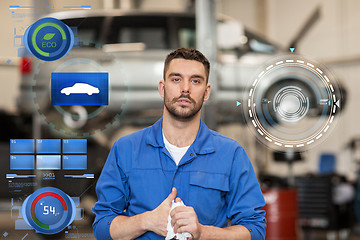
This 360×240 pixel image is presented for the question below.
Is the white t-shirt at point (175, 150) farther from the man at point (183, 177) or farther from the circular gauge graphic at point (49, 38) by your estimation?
the circular gauge graphic at point (49, 38)

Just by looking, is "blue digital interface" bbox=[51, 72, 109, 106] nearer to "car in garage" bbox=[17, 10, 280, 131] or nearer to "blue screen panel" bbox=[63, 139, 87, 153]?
"car in garage" bbox=[17, 10, 280, 131]

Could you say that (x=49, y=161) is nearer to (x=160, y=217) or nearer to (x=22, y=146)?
(x=22, y=146)

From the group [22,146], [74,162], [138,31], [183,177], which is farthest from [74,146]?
[138,31]

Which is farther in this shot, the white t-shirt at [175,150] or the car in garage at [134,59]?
the car in garage at [134,59]

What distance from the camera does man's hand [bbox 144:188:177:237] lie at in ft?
3.67

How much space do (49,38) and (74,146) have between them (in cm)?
37

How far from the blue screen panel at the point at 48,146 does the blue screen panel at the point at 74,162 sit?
0.13ft

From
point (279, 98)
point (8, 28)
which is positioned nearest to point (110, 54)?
point (8, 28)

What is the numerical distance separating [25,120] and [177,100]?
63 centimetres

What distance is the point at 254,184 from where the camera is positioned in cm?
124

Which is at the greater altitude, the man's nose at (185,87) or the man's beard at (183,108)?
the man's nose at (185,87)

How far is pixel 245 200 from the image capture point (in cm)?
121

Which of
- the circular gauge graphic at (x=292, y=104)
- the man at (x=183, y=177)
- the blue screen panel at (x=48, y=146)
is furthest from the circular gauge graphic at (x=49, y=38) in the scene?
the circular gauge graphic at (x=292, y=104)

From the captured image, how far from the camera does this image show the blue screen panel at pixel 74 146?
4.81 ft
